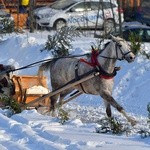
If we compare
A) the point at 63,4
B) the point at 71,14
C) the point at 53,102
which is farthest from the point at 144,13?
the point at 53,102

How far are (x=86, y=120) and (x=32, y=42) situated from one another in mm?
9699

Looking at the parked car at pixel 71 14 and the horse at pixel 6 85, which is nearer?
the horse at pixel 6 85

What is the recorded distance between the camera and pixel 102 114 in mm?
14031

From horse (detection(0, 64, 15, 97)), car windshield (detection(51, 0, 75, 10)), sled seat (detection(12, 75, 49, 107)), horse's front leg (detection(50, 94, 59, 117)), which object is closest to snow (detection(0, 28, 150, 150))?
horse's front leg (detection(50, 94, 59, 117))

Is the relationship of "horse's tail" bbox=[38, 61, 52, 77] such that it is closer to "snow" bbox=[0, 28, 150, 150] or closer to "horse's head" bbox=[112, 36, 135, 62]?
"snow" bbox=[0, 28, 150, 150]

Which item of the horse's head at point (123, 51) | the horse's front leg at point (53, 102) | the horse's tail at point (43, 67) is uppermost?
the horse's head at point (123, 51)

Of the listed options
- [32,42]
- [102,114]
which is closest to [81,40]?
[32,42]

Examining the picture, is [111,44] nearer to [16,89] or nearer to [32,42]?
[16,89]

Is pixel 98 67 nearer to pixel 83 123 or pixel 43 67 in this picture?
pixel 83 123

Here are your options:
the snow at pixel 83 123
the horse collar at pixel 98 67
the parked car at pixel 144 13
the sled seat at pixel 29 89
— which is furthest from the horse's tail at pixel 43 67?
the parked car at pixel 144 13

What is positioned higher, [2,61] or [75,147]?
[75,147]

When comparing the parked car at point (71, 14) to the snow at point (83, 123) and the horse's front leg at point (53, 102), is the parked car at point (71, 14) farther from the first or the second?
the horse's front leg at point (53, 102)

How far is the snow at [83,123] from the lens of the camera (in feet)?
29.0

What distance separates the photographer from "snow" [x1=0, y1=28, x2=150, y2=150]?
A: 8.85 m
